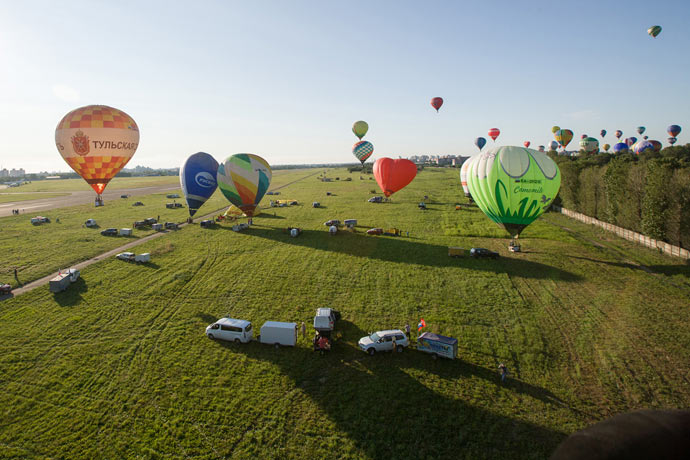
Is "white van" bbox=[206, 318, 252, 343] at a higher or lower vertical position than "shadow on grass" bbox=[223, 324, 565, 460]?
higher

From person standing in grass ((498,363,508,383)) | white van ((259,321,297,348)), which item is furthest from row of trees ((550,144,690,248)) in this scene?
white van ((259,321,297,348))

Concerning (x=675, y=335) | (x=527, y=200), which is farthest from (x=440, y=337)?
(x=527, y=200)

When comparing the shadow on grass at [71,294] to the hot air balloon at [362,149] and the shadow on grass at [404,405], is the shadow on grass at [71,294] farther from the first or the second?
the hot air balloon at [362,149]

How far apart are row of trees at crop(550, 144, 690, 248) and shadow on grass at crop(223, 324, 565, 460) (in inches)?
1235

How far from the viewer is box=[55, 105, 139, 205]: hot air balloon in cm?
3528

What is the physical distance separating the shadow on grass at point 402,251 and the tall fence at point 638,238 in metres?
13.2

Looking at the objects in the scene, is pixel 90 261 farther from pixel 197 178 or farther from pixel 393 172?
pixel 393 172

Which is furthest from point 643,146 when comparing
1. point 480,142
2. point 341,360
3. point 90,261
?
point 90,261

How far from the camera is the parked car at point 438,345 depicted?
694 inches

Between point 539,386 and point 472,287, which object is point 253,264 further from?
point 539,386

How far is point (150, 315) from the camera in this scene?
2250 centimetres

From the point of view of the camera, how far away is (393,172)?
2077 inches

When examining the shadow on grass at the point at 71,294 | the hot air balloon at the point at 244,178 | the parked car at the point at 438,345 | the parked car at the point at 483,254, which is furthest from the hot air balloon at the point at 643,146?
the shadow on grass at the point at 71,294

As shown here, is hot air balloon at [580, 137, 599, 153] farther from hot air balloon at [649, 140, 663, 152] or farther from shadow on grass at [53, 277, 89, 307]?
shadow on grass at [53, 277, 89, 307]
